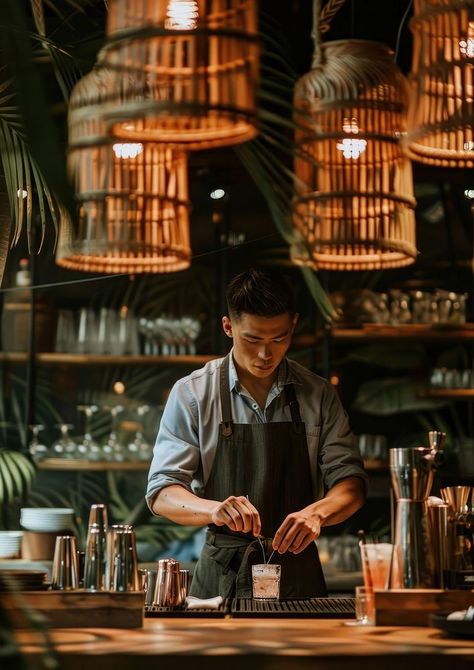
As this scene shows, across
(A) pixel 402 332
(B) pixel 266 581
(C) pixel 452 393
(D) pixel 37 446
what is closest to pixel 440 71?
(B) pixel 266 581

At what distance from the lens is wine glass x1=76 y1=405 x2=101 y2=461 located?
212 inches

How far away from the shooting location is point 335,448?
351cm

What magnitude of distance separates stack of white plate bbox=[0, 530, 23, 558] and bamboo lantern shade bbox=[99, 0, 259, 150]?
319 cm

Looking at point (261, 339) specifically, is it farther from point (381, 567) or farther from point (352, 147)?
point (381, 567)

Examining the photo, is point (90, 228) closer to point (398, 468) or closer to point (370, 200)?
point (370, 200)

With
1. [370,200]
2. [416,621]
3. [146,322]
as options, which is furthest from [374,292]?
[416,621]

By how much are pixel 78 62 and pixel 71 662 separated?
1.42m

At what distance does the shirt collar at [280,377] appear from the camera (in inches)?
142

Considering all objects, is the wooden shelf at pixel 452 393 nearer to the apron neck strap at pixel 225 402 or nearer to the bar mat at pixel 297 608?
the apron neck strap at pixel 225 402

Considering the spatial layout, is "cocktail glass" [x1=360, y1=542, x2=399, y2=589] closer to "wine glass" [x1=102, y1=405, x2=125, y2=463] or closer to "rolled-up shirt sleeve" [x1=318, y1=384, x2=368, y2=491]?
"rolled-up shirt sleeve" [x1=318, y1=384, x2=368, y2=491]

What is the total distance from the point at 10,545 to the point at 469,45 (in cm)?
317

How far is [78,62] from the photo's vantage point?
2.60m

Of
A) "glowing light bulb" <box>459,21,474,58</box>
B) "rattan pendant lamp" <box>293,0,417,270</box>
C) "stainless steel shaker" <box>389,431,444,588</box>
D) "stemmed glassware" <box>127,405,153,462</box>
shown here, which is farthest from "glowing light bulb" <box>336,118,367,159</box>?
"stemmed glassware" <box>127,405,153,462</box>

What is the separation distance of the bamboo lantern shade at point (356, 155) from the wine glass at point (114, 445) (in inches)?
113
